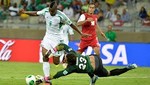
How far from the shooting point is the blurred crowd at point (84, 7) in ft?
101

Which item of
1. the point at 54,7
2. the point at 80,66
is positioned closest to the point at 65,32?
the point at 54,7

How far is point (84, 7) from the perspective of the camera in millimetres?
30422

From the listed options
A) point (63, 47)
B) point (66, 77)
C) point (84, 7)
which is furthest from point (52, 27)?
point (84, 7)

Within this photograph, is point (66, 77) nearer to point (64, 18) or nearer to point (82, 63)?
point (64, 18)

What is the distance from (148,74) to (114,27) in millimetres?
10130

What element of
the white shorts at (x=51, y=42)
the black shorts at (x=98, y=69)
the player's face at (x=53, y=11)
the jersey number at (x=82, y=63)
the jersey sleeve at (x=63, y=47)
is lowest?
the black shorts at (x=98, y=69)

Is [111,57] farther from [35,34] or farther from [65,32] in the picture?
[35,34]

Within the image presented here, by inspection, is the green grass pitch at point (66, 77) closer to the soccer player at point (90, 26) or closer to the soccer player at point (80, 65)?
the soccer player at point (90, 26)

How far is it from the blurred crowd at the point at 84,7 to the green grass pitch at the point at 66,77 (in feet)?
24.8

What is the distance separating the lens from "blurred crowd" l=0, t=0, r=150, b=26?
1217 inches

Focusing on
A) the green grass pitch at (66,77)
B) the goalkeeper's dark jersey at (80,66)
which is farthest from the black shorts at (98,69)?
the green grass pitch at (66,77)

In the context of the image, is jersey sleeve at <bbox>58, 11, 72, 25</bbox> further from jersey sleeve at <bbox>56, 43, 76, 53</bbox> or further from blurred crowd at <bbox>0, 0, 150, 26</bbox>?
blurred crowd at <bbox>0, 0, 150, 26</bbox>

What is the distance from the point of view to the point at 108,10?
1238 inches

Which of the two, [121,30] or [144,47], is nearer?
[144,47]
